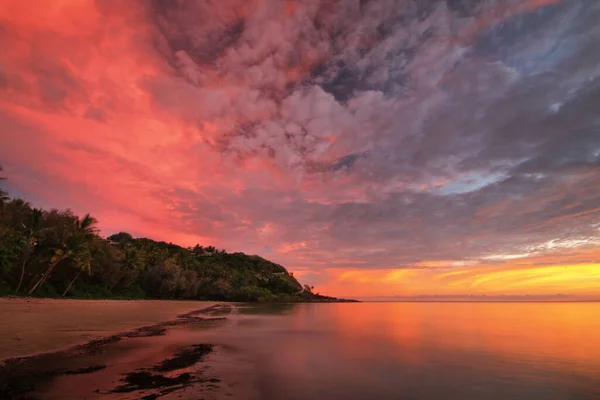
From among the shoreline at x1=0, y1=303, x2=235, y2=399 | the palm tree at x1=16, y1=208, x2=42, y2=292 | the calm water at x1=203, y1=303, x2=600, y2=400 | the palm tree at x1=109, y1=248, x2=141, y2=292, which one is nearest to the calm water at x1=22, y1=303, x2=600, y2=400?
the calm water at x1=203, y1=303, x2=600, y2=400

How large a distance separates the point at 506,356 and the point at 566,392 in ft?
25.4

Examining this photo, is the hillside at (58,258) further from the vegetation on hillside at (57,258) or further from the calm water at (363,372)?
the calm water at (363,372)

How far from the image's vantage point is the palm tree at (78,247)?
170ft

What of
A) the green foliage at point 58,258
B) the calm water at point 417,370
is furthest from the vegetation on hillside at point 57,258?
the calm water at point 417,370

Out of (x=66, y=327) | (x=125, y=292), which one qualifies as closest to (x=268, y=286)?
(x=125, y=292)

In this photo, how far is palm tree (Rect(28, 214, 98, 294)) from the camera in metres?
51.8

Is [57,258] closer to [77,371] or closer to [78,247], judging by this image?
[78,247]

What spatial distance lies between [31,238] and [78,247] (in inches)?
282

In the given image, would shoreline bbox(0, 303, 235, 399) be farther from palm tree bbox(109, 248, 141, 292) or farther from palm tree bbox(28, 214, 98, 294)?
palm tree bbox(109, 248, 141, 292)

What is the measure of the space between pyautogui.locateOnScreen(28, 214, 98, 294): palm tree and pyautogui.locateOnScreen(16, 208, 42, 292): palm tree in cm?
298

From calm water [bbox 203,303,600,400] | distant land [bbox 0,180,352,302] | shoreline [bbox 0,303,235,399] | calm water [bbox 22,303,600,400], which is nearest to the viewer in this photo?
shoreline [bbox 0,303,235,399]

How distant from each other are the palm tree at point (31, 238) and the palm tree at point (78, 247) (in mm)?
2984

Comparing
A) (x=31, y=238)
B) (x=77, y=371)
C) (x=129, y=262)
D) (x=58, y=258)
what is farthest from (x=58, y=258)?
(x=77, y=371)

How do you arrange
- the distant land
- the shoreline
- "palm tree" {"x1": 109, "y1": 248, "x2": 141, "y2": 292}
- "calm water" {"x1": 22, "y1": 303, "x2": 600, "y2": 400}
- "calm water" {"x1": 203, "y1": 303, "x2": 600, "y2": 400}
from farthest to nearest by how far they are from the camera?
"palm tree" {"x1": 109, "y1": 248, "x2": 141, "y2": 292} < the distant land < "calm water" {"x1": 203, "y1": 303, "x2": 600, "y2": 400} < "calm water" {"x1": 22, "y1": 303, "x2": 600, "y2": 400} < the shoreline
